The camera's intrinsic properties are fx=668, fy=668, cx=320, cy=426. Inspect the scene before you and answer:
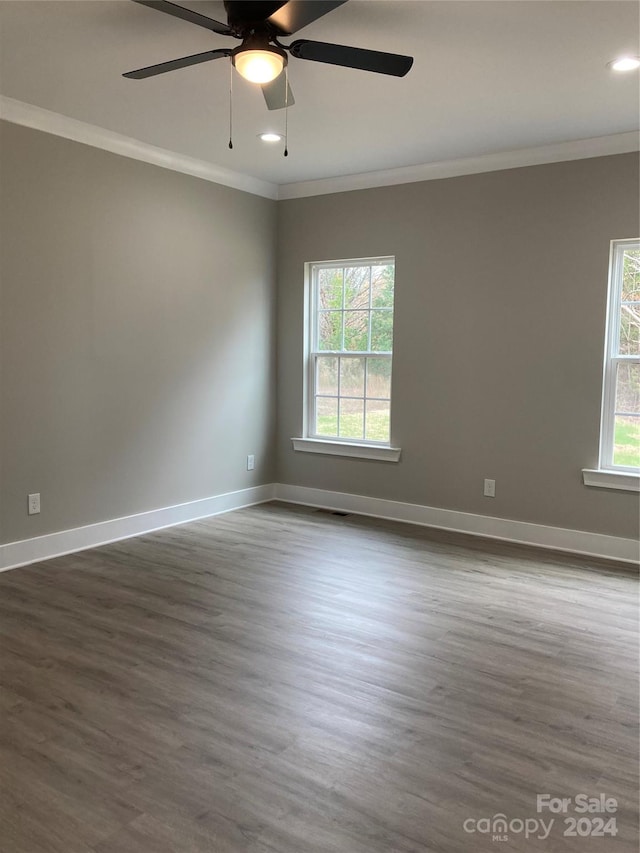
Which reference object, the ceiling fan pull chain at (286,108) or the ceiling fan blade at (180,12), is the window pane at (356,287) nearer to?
the ceiling fan pull chain at (286,108)

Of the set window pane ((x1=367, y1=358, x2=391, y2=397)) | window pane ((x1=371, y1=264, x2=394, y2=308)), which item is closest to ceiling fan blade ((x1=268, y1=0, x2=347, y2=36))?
window pane ((x1=371, y1=264, x2=394, y2=308))

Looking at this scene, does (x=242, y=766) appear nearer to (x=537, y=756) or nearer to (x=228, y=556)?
(x=537, y=756)

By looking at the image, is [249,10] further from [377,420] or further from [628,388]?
[377,420]

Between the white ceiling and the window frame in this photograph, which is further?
the window frame

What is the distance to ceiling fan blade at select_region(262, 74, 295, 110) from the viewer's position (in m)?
2.93

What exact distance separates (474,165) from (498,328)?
1.15 metres

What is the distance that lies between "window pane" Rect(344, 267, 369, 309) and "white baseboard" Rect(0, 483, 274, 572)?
5.77 ft

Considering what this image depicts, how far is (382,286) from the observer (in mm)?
5289

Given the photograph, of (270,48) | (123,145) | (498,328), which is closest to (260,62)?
(270,48)

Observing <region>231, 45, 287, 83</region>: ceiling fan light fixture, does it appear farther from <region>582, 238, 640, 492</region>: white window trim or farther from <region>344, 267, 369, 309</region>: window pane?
<region>344, 267, 369, 309</region>: window pane

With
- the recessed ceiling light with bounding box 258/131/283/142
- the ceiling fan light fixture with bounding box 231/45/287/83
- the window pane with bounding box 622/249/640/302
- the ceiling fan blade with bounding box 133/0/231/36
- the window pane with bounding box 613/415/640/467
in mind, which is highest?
the recessed ceiling light with bounding box 258/131/283/142

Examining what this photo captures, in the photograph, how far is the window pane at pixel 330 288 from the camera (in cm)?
557

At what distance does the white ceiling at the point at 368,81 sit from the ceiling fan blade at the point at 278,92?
180 millimetres

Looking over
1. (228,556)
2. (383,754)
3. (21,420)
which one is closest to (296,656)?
(383,754)
